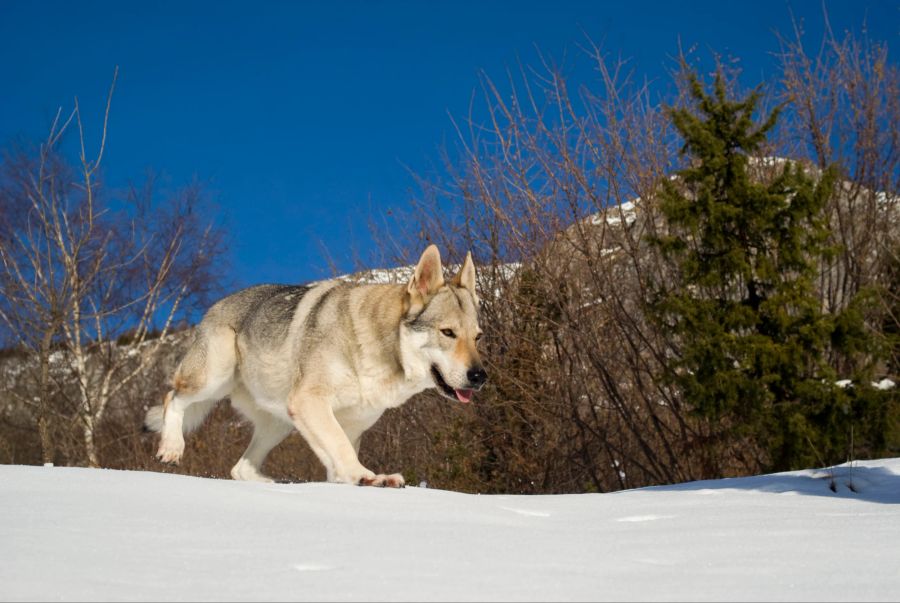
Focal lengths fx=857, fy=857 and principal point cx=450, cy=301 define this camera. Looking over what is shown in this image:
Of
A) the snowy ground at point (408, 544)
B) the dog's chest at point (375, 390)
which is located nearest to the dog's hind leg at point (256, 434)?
the dog's chest at point (375, 390)

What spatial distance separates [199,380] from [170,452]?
621mm

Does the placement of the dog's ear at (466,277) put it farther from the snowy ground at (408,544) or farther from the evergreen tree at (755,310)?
the snowy ground at (408,544)

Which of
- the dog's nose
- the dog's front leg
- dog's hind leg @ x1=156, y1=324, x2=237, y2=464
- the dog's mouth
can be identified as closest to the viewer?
the dog's front leg

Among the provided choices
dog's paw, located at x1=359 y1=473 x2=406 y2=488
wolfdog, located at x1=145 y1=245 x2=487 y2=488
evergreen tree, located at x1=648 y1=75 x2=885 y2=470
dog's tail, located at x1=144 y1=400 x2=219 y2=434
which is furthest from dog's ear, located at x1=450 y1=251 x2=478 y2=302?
dog's tail, located at x1=144 y1=400 x2=219 y2=434

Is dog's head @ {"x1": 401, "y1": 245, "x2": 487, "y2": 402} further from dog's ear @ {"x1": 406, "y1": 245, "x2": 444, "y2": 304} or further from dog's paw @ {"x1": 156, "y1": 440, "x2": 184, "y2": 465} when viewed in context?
dog's paw @ {"x1": 156, "y1": 440, "x2": 184, "y2": 465}

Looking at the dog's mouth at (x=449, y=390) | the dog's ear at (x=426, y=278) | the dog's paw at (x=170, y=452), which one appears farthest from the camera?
the dog's paw at (x=170, y=452)

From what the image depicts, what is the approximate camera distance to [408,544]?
3.29 metres

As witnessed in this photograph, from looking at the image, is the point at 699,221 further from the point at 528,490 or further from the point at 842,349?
the point at 528,490

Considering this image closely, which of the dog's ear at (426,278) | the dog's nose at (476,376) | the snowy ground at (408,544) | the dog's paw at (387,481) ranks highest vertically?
the dog's ear at (426,278)

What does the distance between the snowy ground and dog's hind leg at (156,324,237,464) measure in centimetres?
239

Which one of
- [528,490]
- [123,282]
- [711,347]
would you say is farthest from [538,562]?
[123,282]

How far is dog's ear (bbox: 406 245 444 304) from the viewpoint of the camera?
6457 mm

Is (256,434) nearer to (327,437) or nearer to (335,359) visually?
(335,359)

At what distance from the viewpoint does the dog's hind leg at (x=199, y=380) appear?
280 inches
